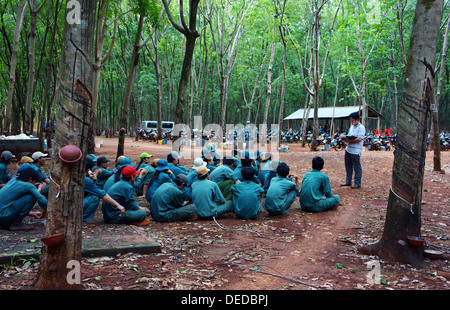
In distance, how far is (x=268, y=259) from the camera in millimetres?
4633

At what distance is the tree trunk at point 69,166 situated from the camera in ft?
10.3

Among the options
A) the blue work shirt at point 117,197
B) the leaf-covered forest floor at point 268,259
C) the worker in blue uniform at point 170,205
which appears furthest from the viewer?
the worker in blue uniform at point 170,205

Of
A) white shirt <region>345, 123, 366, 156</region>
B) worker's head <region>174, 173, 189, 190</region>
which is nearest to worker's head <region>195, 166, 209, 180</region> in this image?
worker's head <region>174, 173, 189, 190</region>

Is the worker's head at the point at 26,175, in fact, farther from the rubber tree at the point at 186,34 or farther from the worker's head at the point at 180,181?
the rubber tree at the point at 186,34

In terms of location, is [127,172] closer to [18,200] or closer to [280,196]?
[18,200]

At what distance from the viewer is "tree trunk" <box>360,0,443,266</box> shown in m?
4.36

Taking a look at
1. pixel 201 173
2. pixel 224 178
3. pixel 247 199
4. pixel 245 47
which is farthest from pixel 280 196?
pixel 245 47

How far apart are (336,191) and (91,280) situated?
6829 millimetres

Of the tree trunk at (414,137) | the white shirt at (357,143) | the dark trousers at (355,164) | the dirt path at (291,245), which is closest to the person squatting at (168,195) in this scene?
the dirt path at (291,245)

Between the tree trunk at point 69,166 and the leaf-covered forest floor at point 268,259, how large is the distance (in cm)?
51

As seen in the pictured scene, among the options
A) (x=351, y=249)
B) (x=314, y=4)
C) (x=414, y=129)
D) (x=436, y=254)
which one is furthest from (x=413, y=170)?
(x=314, y=4)

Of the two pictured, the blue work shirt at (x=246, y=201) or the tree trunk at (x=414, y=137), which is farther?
the blue work shirt at (x=246, y=201)

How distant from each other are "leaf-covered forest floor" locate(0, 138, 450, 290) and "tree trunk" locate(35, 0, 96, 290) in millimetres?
509

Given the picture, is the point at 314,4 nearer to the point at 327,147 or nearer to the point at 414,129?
the point at 327,147
